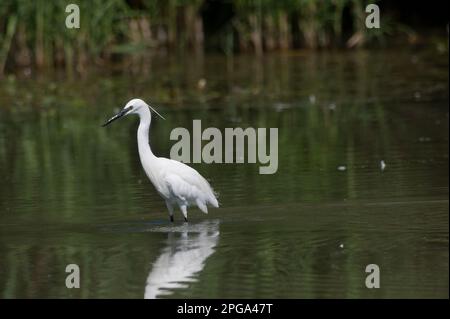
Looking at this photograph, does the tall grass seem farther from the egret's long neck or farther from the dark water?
the egret's long neck

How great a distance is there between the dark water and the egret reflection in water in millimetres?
19

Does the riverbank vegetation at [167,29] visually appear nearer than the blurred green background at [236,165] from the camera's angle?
No

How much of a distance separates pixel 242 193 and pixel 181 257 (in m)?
2.42

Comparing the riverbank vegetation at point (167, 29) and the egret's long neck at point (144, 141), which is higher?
the riverbank vegetation at point (167, 29)

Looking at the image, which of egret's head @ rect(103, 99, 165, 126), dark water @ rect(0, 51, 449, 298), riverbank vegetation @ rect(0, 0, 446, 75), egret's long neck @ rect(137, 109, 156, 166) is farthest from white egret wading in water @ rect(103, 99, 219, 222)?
riverbank vegetation @ rect(0, 0, 446, 75)

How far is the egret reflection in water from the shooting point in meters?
7.66

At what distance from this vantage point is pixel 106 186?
37.3ft

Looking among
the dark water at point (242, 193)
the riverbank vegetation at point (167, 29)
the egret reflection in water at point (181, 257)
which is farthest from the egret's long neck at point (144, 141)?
the riverbank vegetation at point (167, 29)

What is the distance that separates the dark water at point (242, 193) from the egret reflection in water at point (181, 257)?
0.02m

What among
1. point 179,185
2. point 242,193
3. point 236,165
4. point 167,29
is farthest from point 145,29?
point 179,185

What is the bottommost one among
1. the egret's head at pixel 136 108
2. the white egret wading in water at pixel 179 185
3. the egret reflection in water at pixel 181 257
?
the egret reflection in water at pixel 181 257

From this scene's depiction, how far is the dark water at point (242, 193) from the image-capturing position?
308 inches

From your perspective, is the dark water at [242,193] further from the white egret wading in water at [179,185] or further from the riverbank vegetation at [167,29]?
the riverbank vegetation at [167,29]
